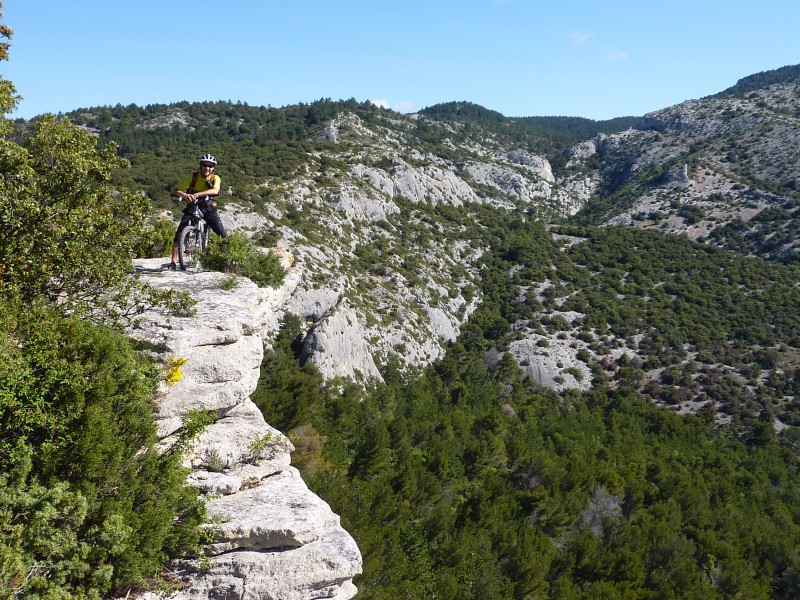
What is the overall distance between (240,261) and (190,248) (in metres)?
1.28

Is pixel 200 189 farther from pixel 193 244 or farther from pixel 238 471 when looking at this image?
pixel 238 471

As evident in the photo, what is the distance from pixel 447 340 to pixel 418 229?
2103cm

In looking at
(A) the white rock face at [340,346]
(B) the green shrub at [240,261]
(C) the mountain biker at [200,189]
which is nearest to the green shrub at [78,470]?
(C) the mountain biker at [200,189]

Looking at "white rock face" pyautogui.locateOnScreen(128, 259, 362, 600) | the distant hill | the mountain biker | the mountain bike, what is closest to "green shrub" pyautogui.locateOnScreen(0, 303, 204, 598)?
"white rock face" pyautogui.locateOnScreen(128, 259, 362, 600)

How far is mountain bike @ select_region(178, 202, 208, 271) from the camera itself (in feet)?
39.0

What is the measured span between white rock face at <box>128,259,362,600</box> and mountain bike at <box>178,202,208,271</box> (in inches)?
17.7

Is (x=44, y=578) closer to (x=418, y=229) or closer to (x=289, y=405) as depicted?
(x=289, y=405)

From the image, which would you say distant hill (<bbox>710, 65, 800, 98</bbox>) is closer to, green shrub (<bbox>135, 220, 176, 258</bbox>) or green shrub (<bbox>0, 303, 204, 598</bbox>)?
green shrub (<bbox>135, 220, 176, 258</bbox>)

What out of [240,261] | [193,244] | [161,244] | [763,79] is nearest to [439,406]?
[161,244]

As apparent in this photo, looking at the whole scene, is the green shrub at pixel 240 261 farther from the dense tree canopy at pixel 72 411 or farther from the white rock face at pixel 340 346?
the white rock face at pixel 340 346

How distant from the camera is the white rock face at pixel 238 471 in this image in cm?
779

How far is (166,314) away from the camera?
9.70 meters

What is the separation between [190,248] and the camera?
12367 mm

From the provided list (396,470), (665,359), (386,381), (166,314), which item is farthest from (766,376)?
(166,314)
